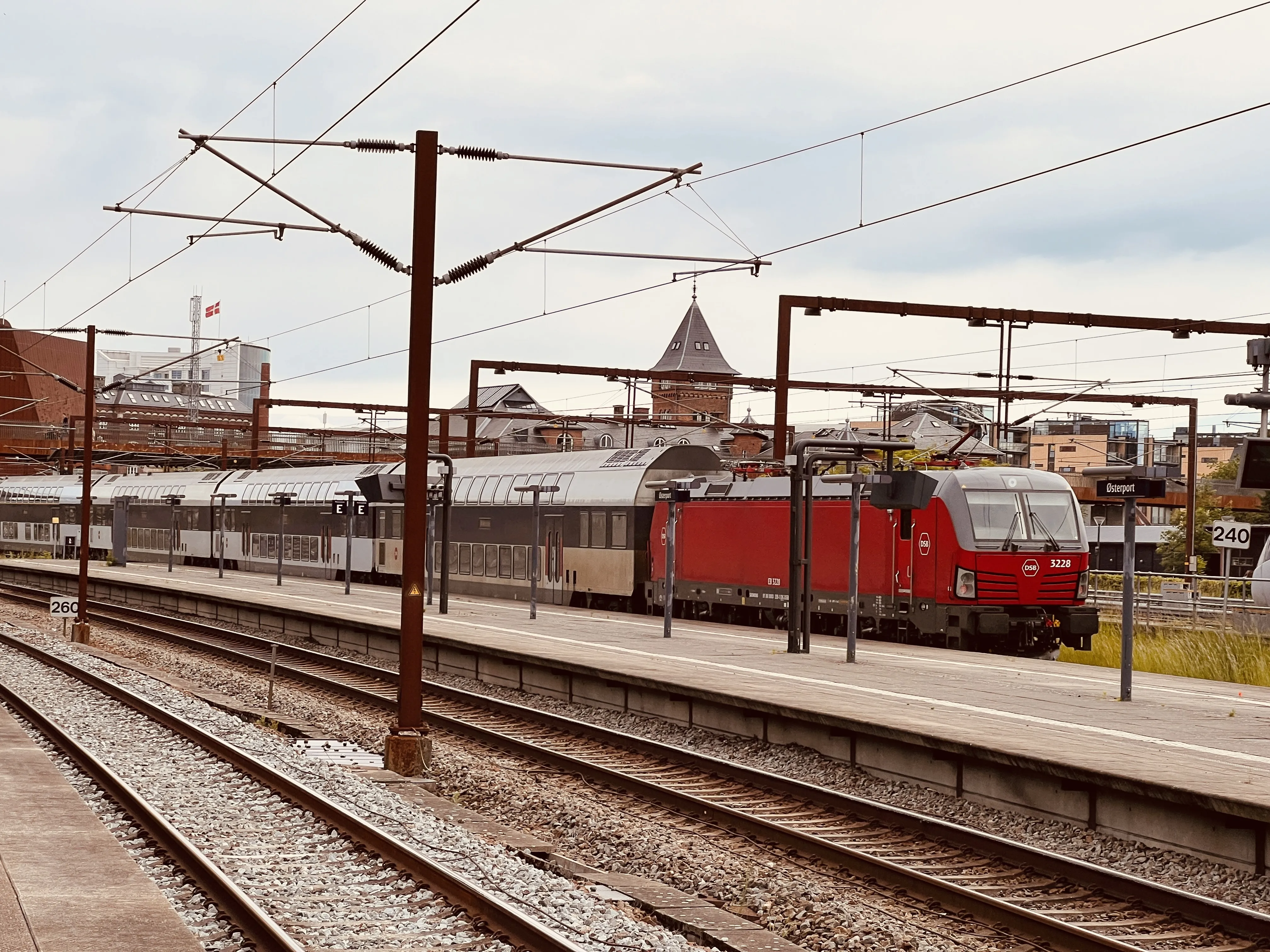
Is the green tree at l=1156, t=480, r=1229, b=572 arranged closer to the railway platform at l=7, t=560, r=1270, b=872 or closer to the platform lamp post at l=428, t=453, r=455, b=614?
the platform lamp post at l=428, t=453, r=455, b=614

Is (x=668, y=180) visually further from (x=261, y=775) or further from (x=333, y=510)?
(x=333, y=510)

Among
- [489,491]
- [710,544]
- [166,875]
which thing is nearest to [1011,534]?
[710,544]

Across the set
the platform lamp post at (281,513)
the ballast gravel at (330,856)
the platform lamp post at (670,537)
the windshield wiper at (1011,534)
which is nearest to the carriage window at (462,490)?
the platform lamp post at (281,513)

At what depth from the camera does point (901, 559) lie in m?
24.7

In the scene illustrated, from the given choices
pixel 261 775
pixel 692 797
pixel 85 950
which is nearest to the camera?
pixel 85 950

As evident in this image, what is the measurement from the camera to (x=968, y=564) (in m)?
23.4

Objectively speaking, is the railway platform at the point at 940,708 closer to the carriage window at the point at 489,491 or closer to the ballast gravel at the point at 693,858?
the ballast gravel at the point at 693,858

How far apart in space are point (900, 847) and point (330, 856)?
13.2ft

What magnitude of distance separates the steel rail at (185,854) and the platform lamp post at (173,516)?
4141 cm

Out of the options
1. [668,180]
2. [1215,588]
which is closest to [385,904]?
[668,180]

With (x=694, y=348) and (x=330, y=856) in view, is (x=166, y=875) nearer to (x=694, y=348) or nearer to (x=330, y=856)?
(x=330, y=856)

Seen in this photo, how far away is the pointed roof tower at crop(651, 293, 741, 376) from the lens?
119750mm

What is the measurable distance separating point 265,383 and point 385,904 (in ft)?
132

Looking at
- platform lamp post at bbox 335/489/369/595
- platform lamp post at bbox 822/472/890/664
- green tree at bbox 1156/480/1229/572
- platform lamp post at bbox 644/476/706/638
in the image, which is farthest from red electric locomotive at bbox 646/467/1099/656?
green tree at bbox 1156/480/1229/572
